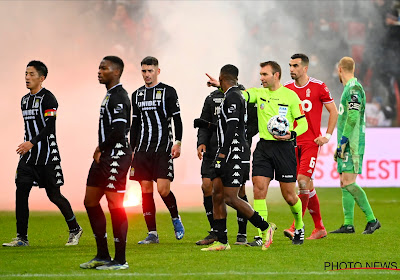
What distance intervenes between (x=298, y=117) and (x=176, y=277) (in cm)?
271

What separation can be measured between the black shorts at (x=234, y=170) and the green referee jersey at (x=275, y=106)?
1.84 ft

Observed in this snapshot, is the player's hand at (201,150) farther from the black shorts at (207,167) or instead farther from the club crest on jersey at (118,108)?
the club crest on jersey at (118,108)

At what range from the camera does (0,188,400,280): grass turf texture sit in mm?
6969

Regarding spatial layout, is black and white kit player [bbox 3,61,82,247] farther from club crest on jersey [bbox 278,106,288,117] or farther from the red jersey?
the red jersey

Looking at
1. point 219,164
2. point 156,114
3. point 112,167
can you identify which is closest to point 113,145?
point 112,167

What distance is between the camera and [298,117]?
8.77 metres

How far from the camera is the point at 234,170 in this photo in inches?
324

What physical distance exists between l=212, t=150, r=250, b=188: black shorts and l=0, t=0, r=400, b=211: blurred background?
596 centimetres

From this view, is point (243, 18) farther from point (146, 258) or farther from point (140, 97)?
point (146, 258)

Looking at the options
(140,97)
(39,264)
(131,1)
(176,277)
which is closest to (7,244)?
(39,264)

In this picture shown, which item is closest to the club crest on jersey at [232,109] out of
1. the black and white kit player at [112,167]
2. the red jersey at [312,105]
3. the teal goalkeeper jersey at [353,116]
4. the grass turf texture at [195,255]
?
the black and white kit player at [112,167]

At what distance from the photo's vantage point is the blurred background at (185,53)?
53.0ft
